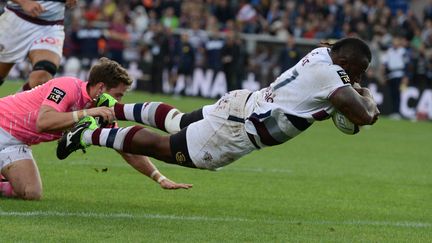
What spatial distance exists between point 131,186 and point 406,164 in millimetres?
5843

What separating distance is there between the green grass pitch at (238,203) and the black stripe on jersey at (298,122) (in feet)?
2.81

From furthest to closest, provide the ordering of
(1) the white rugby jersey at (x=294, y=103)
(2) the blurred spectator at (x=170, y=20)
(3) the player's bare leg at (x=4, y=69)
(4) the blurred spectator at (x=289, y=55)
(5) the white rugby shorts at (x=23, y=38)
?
1. (2) the blurred spectator at (x=170, y=20)
2. (4) the blurred spectator at (x=289, y=55)
3. (3) the player's bare leg at (x=4, y=69)
4. (5) the white rugby shorts at (x=23, y=38)
5. (1) the white rugby jersey at (x=294, y=103)

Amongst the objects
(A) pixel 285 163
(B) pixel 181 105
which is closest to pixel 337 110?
(A) pixel 285 163

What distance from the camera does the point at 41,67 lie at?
463 inches

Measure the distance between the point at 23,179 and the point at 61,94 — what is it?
0.95 metres

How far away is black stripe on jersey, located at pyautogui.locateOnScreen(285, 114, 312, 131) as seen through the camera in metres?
8.31

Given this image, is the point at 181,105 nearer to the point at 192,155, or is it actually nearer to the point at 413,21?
the point at 413,21

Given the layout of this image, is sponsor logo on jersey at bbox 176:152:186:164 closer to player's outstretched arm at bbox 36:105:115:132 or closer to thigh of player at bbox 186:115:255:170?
thigh of player at bbox 186:115:255:170

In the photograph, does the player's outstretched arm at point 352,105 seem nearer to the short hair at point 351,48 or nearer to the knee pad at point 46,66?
the short hair at point 351,48

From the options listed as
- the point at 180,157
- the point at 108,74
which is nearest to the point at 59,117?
the point at 108,74

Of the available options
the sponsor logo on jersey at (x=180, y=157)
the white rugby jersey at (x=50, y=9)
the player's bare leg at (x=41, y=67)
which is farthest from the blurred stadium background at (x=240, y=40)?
the sponsor logo on jersey at (x=180, y=157)

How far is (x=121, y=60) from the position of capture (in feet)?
111

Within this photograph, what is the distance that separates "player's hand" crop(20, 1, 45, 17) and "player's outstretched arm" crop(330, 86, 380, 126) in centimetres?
488

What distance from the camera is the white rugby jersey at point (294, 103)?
8.16 metres
